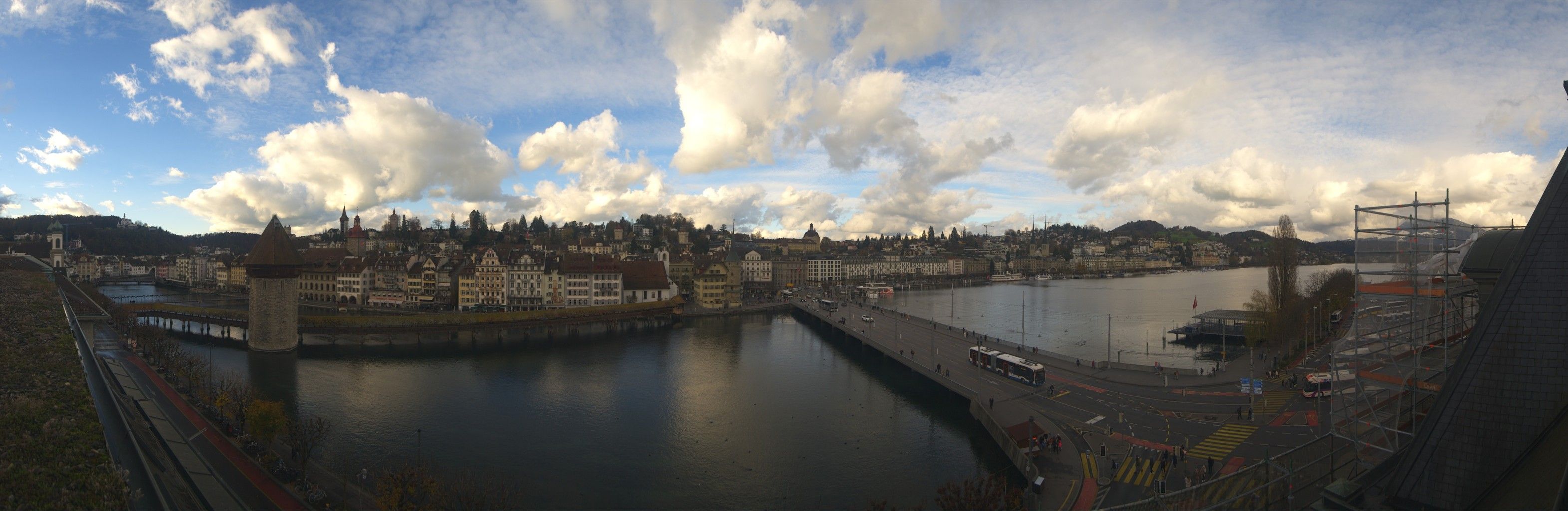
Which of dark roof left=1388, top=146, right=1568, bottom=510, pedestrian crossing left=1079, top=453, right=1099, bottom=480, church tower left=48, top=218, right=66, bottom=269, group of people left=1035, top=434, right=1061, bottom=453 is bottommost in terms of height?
pedestrian crossing left=1079, top=453, right=1099, bottom=480

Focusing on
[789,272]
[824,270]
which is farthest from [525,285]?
[824,270]

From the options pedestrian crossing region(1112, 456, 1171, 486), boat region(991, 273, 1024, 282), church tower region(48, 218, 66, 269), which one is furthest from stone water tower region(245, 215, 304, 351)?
boat region(991, 273, 1024, 282)

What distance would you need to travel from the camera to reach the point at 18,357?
10281mm

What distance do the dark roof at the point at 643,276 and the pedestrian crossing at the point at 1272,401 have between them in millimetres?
38967

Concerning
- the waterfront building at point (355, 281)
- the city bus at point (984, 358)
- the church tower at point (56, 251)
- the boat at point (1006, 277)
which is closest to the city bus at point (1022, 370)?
the city bus at point (984, 358)

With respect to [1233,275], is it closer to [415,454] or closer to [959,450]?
[959,450]

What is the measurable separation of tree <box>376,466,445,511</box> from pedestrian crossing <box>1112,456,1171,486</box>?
12787 millimetres

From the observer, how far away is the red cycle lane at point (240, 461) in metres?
11.6

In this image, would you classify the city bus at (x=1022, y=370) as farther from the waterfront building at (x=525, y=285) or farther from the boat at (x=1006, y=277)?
the boat at (x=1006, y=277)

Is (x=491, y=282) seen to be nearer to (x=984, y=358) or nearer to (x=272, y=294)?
(x=272, y=294)

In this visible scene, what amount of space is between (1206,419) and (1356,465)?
6.92 m

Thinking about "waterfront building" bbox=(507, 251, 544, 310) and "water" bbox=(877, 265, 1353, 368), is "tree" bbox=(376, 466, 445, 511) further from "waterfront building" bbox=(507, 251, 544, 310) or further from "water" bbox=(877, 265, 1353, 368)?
"waterfront building" bbox=(507, 251, 544, 310)

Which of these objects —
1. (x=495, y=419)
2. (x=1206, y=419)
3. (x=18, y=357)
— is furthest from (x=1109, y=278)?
(x=18, y=357)

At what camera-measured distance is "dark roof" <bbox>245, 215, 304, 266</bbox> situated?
30.0m
